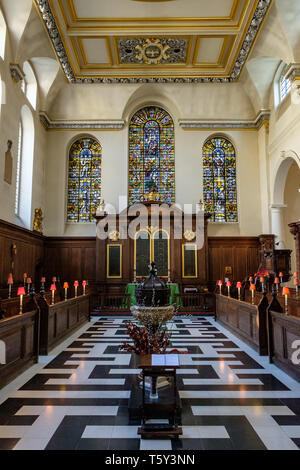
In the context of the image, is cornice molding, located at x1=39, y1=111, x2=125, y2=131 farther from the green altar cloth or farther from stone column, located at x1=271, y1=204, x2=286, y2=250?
stone column, located at x1=271, y1=204, x2=286, y2=250

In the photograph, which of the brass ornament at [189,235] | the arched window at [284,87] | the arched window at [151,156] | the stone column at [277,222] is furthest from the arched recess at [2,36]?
the stone column at [277,222]

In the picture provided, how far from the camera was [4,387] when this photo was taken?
181 inches

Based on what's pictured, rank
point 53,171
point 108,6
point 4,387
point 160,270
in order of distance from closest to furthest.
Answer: point 4,387, point 108,6, point 160,270, point 53,171

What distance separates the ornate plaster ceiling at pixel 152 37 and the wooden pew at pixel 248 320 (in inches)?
368

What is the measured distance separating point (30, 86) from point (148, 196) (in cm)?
662

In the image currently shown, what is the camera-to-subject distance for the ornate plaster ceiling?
1122 centimetres

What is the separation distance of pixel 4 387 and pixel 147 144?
42.8 feet

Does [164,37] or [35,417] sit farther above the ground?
[164,37]

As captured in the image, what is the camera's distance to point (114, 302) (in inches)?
513

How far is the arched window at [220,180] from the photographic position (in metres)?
15.3

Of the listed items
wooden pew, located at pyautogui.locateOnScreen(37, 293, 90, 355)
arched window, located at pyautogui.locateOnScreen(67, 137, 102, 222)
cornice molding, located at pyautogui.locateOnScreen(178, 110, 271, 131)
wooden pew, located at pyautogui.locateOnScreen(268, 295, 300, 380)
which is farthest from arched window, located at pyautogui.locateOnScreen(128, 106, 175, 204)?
wooden pew, located at pyautogui.locateOnScreen(268, 295, 300, 380)

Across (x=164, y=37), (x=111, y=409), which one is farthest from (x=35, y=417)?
(x=164, y=37)

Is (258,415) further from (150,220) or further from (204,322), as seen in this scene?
(150,220)

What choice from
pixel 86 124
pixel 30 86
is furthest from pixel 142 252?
pixel 30 86
